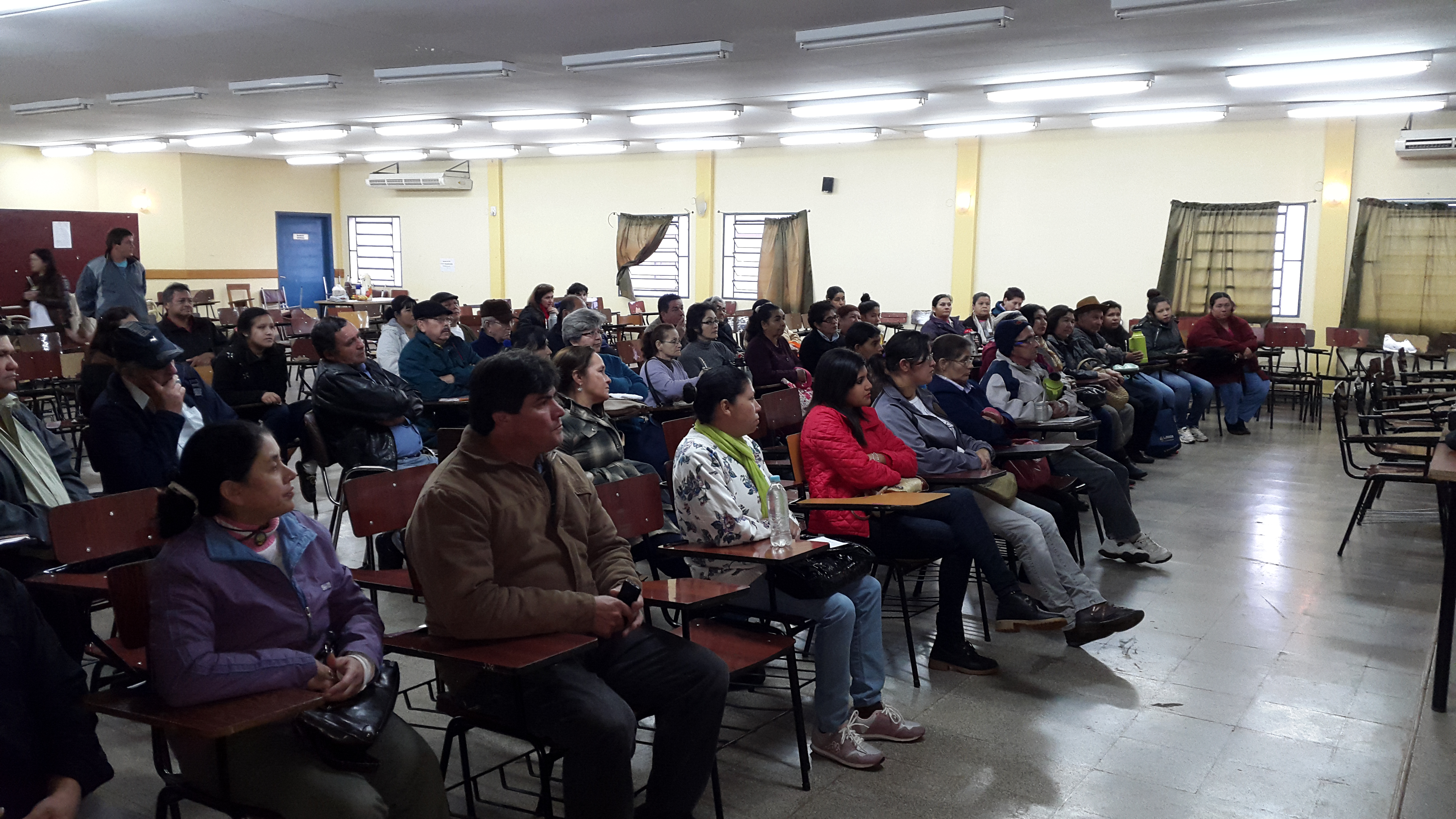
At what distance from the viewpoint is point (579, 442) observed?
3.64 metres

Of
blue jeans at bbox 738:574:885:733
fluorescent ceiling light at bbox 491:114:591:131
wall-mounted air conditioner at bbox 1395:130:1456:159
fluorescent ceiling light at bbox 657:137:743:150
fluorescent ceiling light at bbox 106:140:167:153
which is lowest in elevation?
blue jeans at bbox 738:574:885:733

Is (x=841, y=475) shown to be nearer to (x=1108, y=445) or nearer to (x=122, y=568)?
(x=122, y=568)

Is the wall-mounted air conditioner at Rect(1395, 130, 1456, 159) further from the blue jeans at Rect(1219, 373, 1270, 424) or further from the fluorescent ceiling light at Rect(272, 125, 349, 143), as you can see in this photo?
the fluorescent ceiling light at Rect(272, 125, 349, 143)

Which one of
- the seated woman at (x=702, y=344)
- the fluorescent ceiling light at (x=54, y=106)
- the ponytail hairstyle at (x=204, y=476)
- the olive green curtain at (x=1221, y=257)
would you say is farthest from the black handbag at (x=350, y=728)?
the olive green curtain at (x=1221, y=257)

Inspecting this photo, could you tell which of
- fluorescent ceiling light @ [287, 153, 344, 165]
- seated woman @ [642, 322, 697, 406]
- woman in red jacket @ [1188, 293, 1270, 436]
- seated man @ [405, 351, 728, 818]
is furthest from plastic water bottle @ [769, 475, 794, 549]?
fluorescent ceiling light @ [287, 153, 344, 165]

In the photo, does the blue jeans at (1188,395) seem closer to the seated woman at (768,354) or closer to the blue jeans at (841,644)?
the seated woman at (768,354)

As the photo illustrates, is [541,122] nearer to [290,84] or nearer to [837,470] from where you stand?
[290,84]

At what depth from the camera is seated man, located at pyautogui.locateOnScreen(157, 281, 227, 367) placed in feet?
20.6

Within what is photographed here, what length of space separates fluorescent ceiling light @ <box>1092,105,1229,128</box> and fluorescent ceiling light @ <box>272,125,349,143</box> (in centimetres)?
819

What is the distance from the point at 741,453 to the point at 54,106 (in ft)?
33.5

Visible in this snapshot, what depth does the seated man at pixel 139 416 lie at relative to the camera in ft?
11.2

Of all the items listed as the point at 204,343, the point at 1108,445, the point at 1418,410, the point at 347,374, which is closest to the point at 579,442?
the point at 347,374

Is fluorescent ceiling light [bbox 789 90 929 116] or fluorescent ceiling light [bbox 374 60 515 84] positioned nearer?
fluorescent ceiling light [bbox 374 60 515 84]

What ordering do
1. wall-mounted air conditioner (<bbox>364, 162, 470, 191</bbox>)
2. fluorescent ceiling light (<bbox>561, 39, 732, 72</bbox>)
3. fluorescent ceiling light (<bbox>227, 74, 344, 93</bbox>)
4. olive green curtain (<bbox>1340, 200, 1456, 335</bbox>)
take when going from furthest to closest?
wall-mounted air conditioner (<bbox>364, 162, 470, 191</bbox>) → olive green curtain (<bbox>1340, 200, 1456, 335</bbox>) → fluorescent ceiling light (<bbox>227, 74, 344, 93</bbox>) → fluorescent ceiling light (<bbox>561, 39, 732, 72</bbox>)
